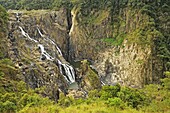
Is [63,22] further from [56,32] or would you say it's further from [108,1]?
[108,1]

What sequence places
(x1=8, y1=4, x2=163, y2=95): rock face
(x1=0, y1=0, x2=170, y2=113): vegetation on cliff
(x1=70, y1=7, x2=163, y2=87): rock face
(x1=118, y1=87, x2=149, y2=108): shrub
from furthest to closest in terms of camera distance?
(x1=70, y1=7, x2=163, y2=87): rock face
(x1=8, y1=4, x2=163, y2=95): rock face
(x1=118, y1=87, x2=149, y2=108): shrub
(x1=0, y1=0, x2=170, y2=113): vegetation on cliff

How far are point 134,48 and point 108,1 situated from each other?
30.2 ft

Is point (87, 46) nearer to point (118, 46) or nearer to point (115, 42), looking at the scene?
point (115, 42)

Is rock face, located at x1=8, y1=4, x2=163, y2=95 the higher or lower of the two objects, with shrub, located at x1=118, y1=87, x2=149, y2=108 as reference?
higher

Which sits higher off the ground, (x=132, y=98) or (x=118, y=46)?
(x=118, y=46)

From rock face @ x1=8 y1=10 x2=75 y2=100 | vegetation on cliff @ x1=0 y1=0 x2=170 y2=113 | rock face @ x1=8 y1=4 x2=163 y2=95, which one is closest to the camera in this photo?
vegetation on cliff @ x1=0 y1=0 x2=170 y2=113

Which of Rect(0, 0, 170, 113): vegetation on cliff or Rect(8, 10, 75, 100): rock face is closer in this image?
Rect(0, 0, 170, 113): vegetation on cliff

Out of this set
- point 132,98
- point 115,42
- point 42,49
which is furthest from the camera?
point 115,42

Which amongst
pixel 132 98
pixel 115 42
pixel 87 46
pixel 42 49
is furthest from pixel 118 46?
pixel 132 98

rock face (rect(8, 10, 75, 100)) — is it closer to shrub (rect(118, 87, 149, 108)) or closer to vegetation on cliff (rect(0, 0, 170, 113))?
vegetation on cliff (rect(0, 0, 170, 113))

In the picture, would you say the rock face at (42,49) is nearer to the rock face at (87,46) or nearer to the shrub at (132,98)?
the rock face at (87,46)

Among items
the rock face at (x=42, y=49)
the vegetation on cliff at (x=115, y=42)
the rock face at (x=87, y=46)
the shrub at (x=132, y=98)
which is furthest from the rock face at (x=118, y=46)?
the shrub at (x=132, y=98)

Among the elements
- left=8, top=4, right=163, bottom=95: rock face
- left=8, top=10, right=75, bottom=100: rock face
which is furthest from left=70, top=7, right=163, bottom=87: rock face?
left=8, top=10, right=75, bottom=100: rock face

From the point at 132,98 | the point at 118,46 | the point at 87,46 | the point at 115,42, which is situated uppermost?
the point at 115,42
